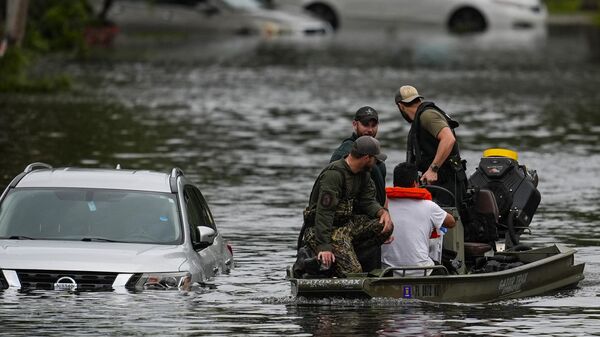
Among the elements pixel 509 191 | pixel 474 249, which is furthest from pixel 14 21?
pixel 474 249

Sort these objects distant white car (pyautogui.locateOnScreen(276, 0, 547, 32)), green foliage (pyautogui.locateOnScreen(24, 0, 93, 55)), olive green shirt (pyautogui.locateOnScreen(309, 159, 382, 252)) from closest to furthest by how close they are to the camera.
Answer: olive green shirt (pyautogui.locateOnScreen(309, 159, 382, 252)), green foliage (pyautogui.locateOnScreen(24, 0, 93, 55)), distant white car (pyautogui.locateOnScreen(276, 0, 547, 32))

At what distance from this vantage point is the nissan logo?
14602 millimetres

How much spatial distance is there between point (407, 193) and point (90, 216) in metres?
2.74

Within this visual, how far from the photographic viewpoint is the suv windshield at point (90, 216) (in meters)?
15.5

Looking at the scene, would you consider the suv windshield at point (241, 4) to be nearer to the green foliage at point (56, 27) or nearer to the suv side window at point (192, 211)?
the green foliage at point (56, 27)

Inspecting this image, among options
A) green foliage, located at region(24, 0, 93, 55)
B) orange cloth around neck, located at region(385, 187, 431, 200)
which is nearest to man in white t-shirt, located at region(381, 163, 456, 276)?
orange cloth around neck, located at region(385, 187, 431, 200)

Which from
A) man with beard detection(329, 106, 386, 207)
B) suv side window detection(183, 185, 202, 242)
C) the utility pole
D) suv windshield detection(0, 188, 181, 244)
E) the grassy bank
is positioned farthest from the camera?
the grassy bank

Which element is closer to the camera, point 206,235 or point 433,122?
point 206,235

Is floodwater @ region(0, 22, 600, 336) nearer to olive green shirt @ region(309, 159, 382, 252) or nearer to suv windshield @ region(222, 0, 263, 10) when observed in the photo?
olive green shirt @ region(309, 159, 382, 252)

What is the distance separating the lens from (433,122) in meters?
17.4

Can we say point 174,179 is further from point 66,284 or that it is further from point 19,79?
point 19,79

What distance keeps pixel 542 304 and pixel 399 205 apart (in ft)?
5.81

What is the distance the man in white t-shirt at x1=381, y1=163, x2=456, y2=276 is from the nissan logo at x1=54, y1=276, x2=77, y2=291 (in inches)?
110

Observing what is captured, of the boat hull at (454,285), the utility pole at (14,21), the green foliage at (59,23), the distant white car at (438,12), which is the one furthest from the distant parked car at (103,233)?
the distant white car at (438,12)
